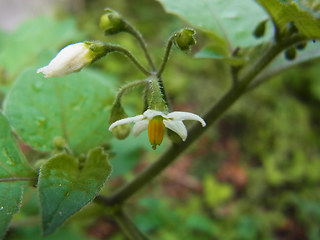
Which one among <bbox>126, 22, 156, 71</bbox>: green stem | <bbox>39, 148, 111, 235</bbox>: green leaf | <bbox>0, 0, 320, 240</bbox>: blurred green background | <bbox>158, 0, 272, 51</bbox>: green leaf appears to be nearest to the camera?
<bbox>39, 148, 111, 235</bbox>: green leaf

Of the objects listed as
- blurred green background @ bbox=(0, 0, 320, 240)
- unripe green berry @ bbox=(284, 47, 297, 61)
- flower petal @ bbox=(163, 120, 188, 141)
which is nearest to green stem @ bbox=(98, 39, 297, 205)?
unripe green berry @ bbox=(284, 47, 297, 61)

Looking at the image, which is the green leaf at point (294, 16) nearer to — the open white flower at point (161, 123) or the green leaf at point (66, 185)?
the open white flower at point (161, 123)

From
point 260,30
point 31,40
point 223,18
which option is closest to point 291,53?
point 260,30

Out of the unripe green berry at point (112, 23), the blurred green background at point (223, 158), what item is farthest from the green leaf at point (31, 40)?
the unripe green berry at point (112, 23)

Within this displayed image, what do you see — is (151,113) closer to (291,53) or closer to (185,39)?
(185,39)

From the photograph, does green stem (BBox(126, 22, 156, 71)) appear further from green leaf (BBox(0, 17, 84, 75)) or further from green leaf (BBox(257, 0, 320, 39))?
green leaf (BBox(0, 17, 84, 75))

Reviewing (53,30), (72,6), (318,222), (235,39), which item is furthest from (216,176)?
(72,6)
